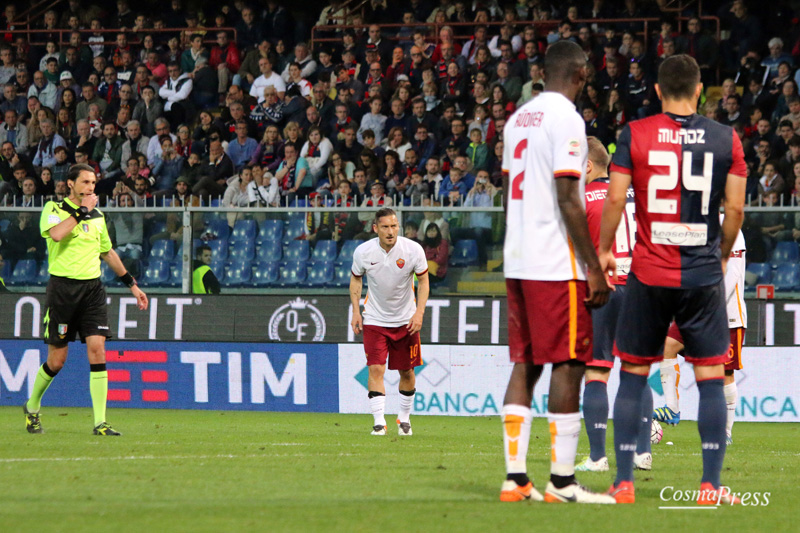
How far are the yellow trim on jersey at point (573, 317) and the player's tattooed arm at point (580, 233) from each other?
0.31 feet

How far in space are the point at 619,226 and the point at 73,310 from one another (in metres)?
5.40

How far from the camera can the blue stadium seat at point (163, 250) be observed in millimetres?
16172

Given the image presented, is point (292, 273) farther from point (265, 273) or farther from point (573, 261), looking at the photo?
point (573, 261)

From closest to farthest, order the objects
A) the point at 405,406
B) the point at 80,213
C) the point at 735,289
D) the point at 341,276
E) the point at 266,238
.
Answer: the point at 80,213, the point at 735,289, the point at 405,406, the point at 341,276, the point at 266,238

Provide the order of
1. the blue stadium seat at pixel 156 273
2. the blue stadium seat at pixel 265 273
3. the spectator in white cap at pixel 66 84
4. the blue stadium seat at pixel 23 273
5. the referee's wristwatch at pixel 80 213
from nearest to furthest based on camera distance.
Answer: the referee's wristwatch at pixel 80 213 → the blue stadium seat at pixel 265 273 → the blue stadium seat at pixel 156 273 → the blue stadium seat at pixel 23 273 → the spectator in white cap at pixel 66 84

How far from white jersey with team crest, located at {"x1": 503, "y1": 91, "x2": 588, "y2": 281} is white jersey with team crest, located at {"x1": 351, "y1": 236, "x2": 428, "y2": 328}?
588 cm

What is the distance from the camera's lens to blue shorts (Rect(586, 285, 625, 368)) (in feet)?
24.7

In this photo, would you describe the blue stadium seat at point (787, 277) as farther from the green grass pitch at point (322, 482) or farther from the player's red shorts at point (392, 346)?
the player's red shorts at point (392, 346)

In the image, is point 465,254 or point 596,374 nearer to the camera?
point 596,374

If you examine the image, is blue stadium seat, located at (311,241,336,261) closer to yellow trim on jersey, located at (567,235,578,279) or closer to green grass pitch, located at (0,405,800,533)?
green grass pitch, located at (0,405,800,533)

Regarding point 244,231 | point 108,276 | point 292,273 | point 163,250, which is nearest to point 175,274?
point 163,250

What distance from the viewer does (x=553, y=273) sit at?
19.2 feet

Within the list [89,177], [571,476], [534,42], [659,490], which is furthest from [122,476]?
[534,42]

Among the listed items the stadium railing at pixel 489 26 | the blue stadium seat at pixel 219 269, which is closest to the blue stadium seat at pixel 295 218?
the blue stadium seat at pixel 219 269
